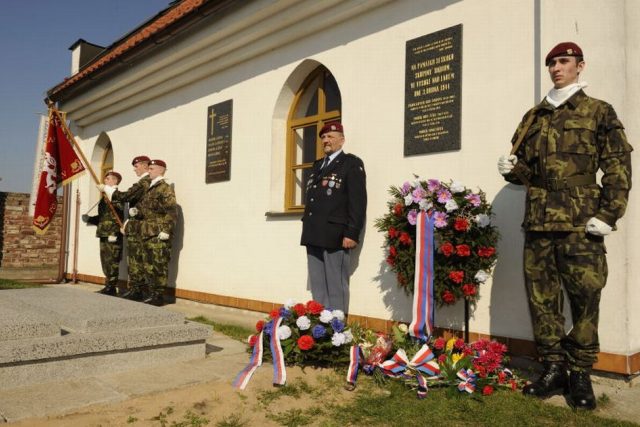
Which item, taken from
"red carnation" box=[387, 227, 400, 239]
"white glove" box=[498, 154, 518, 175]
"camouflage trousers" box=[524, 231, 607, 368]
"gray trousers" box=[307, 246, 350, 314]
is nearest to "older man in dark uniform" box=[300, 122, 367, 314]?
"gray trousers" box=[307, 246, 350, 314]

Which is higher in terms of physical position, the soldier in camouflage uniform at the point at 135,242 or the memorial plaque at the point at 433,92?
the memorial plaque at the point at 433,92

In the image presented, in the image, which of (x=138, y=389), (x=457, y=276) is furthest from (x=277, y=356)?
(x=457, y=276)

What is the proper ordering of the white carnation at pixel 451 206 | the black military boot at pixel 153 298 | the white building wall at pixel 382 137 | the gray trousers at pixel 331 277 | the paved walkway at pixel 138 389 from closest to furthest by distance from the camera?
1. the paved walkway at pixel 138 389
2. the white building wall at pixel 382 137
3. the white carnation at pixel 451 206
4. the gray trousers at pixel 331 277
5. the black military boot at pixel 153 298

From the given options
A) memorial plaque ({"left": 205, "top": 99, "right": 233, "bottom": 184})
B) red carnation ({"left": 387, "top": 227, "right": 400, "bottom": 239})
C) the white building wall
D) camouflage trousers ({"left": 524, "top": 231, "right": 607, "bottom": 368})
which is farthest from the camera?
memorial plaque ({"left": 205, "top": 99, "right": 233, "bottom": 184})

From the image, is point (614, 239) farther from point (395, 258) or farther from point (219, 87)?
point (219, 87)

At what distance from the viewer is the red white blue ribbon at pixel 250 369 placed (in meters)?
3.36

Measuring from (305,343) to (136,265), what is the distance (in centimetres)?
461

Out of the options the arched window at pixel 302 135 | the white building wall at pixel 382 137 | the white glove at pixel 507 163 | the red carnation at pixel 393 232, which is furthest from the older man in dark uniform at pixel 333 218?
the white glove at pixel 507 163

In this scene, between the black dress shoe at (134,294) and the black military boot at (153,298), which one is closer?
the black military boot at (153,298)

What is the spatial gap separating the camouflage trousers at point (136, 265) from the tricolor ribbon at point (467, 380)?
5.37 metres

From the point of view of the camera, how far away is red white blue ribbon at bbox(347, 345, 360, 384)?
348 cm

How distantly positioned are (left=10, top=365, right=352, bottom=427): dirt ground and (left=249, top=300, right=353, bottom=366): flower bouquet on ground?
0.31m

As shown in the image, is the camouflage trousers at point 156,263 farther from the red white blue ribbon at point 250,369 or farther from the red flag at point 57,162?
the red white blue ribbon at point 250,369

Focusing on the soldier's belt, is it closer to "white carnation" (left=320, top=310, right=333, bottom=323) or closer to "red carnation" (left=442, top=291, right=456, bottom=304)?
"red carnation" (left=442, top=291, right=456, bottom=304)
